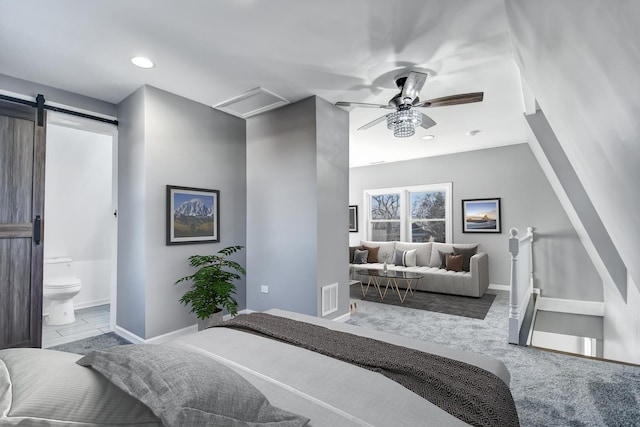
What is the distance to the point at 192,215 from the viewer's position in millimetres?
3574

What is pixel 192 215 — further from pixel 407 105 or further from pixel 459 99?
pixel 459 99

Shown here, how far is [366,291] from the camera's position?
18.4 ft

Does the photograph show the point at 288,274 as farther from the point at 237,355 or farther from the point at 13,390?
the point at 13,390

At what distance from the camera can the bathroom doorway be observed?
4426 mm

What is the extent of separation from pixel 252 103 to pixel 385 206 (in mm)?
4507

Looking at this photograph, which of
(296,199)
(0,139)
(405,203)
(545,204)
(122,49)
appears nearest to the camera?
(122,49)

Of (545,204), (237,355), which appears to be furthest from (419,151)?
(237,355)

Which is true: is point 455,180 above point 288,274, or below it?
above

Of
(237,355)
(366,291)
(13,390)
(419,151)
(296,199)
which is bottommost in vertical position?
(366,291)

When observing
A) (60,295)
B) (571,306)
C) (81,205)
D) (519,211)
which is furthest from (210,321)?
(571,306)

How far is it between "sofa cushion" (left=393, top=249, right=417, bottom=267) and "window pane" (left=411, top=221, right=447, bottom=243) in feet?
2.35

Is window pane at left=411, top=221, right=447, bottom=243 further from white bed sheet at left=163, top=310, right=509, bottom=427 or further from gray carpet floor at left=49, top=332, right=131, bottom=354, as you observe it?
gray carpet floor at left=49, top=332, right=131, bottom=354

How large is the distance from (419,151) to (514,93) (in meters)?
2.70

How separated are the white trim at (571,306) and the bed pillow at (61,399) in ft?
19.8
